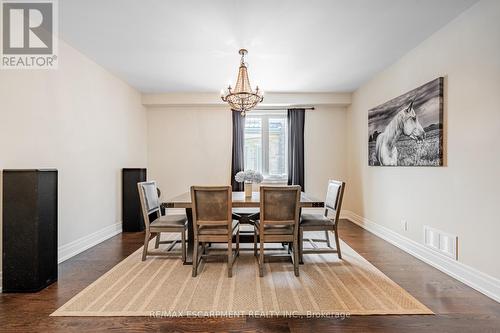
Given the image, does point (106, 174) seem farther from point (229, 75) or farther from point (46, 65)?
point (229, 75)

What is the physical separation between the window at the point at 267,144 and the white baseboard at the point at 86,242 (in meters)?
2.76

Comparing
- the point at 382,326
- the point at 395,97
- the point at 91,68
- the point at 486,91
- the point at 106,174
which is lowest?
the point at 382,326

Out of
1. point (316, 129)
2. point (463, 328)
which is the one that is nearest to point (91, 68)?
point (316, 129)

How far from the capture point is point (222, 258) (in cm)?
318

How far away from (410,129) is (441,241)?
138 centimetres

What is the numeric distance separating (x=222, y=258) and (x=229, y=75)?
2.79m

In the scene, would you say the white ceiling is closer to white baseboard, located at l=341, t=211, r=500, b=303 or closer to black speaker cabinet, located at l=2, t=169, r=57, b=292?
black speaker cabinet, located at l=2, t=169, r=57, b=292

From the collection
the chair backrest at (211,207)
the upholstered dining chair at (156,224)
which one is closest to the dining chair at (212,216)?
the chair backrest at (211,207)

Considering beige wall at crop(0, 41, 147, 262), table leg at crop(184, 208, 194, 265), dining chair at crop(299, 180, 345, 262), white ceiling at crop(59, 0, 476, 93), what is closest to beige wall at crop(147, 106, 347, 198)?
beige wall at crop(0, 41, 147, 262)

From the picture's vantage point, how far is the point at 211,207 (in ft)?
8.87

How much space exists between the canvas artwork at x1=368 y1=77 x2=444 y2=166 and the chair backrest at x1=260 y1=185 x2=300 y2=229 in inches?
65.3

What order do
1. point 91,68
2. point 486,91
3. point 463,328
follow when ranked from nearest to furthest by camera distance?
point 463,328 → point 486,91 → point 91,68

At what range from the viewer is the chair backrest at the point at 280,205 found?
268 centimetres

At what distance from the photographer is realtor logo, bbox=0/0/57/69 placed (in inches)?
99.9
